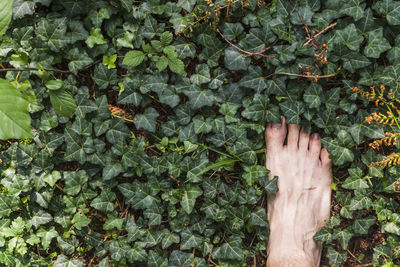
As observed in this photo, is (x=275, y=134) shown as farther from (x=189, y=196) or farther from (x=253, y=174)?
(x=189, y=196)

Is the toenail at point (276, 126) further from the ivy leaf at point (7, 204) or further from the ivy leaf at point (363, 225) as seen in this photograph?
the ivy leaf at point (7, 204)

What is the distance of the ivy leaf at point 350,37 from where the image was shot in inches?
96.3

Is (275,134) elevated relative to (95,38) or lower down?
lower down

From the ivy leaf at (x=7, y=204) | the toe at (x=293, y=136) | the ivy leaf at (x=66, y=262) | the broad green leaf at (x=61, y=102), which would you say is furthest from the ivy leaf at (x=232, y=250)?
the ivy leaf at (x=7, y=204)

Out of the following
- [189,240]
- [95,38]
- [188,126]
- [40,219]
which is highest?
[95,38]

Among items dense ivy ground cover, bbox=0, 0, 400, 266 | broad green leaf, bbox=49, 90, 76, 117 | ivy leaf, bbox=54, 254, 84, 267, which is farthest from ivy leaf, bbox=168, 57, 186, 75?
ivy leaf, bbox=54, 254, 84, 267

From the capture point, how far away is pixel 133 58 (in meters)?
2.59

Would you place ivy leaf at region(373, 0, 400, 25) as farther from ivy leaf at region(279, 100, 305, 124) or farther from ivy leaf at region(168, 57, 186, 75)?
ivy leaf at region(168, 57, 186, 75)

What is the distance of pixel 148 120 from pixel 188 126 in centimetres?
30

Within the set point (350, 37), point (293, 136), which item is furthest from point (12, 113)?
point (350, 37)

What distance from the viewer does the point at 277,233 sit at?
8.73 ft

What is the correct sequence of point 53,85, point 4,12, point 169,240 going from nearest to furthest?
1. point 4,12
2. point 53,85
3. point 169,240

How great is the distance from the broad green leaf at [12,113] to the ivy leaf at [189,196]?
1.28 m

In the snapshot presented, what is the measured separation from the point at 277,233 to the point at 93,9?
2.14 metres
